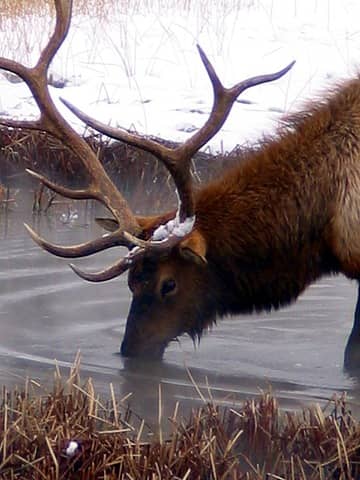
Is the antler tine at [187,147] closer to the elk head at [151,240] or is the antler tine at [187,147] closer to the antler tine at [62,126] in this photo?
the elk head at [151,240]

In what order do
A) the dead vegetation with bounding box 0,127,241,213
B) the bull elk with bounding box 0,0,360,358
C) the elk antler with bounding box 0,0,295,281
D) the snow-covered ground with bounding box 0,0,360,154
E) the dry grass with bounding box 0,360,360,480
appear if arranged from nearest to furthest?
the dry grass with bounding box 0,360,360,480
the elk antler with bounding box 0,0,295,281
the bull elk with bounding box 0,0,360,358
the dead vegetation with bounding box 0,127,241,213
the snow-covered ground with bounding box 0,0,360,154

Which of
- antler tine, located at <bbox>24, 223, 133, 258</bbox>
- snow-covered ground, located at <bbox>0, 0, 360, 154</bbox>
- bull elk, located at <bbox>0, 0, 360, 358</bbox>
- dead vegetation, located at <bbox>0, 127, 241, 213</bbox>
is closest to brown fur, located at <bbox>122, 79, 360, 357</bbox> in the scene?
bull elk, located at <bbox>0, 0, 360, 358</bbox>

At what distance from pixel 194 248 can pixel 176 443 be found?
1742 millimetres

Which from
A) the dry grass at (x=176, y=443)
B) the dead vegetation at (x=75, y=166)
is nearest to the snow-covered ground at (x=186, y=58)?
the dead vegetation at (x=75, y=166)

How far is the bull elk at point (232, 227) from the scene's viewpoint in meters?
6.31

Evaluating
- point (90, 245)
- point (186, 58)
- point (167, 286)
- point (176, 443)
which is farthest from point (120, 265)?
point (186, 58)

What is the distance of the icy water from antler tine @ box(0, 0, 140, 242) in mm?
758

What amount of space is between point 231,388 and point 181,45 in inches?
461

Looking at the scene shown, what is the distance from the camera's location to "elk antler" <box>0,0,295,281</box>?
20.3 feet

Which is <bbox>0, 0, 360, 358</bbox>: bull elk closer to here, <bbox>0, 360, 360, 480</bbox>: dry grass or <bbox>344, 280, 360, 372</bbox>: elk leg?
<bbox>344, 280, 360, 372</bbox>: elk leg

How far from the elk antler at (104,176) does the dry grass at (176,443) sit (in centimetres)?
118

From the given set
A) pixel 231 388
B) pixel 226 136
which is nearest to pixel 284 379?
pixel 231 388

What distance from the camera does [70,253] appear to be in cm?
638

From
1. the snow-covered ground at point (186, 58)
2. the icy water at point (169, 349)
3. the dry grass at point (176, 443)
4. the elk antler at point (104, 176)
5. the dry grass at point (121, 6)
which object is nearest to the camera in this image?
the dry grass at point (176, 443)
